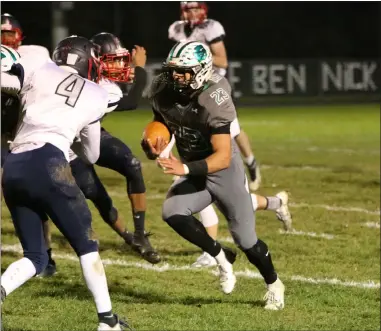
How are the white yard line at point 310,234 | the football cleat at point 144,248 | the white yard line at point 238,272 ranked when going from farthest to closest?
the white yard line at point 310,234
the football cleat at point 144,248
the white yard line at point 238,272

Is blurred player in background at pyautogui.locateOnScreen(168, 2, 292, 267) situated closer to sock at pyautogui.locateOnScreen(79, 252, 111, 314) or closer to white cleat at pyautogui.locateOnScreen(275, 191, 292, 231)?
white cleat at pyautogui.locateOnScreen(275, 191, 292, 231)

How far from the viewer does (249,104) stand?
811 inches

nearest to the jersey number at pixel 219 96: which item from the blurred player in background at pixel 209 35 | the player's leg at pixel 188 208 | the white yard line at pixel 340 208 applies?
the player's leg at pixel 188 208

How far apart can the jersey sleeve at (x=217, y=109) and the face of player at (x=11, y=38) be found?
1.80 meters

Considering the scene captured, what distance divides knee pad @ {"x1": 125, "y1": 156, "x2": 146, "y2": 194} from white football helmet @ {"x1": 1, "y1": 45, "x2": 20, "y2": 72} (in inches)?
71.3

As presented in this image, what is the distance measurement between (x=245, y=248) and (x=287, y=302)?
423 millimetres

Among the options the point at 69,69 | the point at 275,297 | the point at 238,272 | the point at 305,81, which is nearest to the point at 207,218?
the point at 238,272

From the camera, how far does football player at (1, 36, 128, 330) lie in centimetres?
435

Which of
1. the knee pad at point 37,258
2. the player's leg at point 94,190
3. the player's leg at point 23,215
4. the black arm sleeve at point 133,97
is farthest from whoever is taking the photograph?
the player's leg at point 94,190

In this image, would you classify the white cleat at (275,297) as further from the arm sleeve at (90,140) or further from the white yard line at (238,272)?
the arm sleeve at (90,140)

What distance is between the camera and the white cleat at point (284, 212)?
6.94 metres

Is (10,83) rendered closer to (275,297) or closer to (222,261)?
(222,261)

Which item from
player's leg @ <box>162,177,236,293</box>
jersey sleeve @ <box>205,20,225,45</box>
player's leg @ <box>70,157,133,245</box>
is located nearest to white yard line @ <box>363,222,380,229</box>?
player's leg @ <box>70,157,133,245</box>

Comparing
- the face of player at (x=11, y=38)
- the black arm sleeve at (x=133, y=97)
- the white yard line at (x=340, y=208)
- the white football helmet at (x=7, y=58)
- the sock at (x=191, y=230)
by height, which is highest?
the white football helmet at (x=7, y=58)
